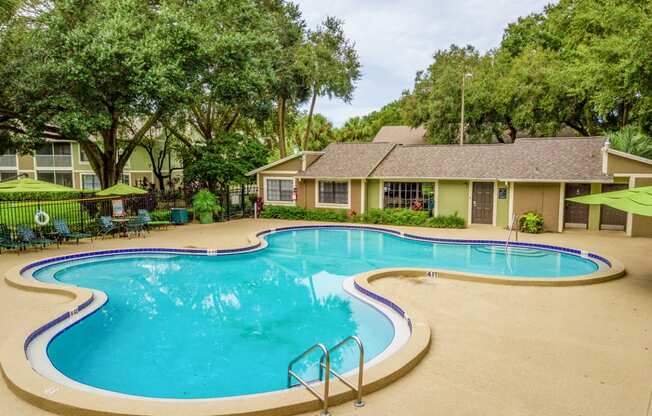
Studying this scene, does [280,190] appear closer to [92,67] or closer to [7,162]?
[92,67]

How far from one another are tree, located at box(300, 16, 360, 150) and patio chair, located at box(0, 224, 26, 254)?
60.4ft

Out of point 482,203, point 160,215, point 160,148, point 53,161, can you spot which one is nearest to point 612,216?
point 482,203

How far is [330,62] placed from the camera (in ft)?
92.0

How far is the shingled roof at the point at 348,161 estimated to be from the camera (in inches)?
875

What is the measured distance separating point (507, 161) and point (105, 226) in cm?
1794

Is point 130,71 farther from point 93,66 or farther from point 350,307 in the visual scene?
point 350,307

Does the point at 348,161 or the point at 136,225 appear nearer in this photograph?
the point at 136,225

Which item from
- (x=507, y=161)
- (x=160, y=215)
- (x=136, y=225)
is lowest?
(x=136, y=225)

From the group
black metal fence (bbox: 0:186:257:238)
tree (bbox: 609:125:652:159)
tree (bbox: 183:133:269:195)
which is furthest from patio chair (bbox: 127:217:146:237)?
tree (bbox: 609:125:652:159)

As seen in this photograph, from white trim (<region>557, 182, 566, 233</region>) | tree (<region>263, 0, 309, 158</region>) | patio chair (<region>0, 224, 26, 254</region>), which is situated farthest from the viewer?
tree (<region>263, 0, 309, 158</region>)

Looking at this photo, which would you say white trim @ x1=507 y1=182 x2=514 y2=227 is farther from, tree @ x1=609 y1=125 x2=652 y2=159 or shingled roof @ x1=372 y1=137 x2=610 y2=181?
tree @ x1=609 y1=125 x2=652 y2=159

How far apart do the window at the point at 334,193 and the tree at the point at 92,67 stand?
27.9 feet

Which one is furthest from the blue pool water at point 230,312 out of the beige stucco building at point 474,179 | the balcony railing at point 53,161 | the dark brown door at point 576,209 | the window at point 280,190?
the balcony railing at point 53,161

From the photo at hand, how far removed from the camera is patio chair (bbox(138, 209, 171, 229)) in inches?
698
